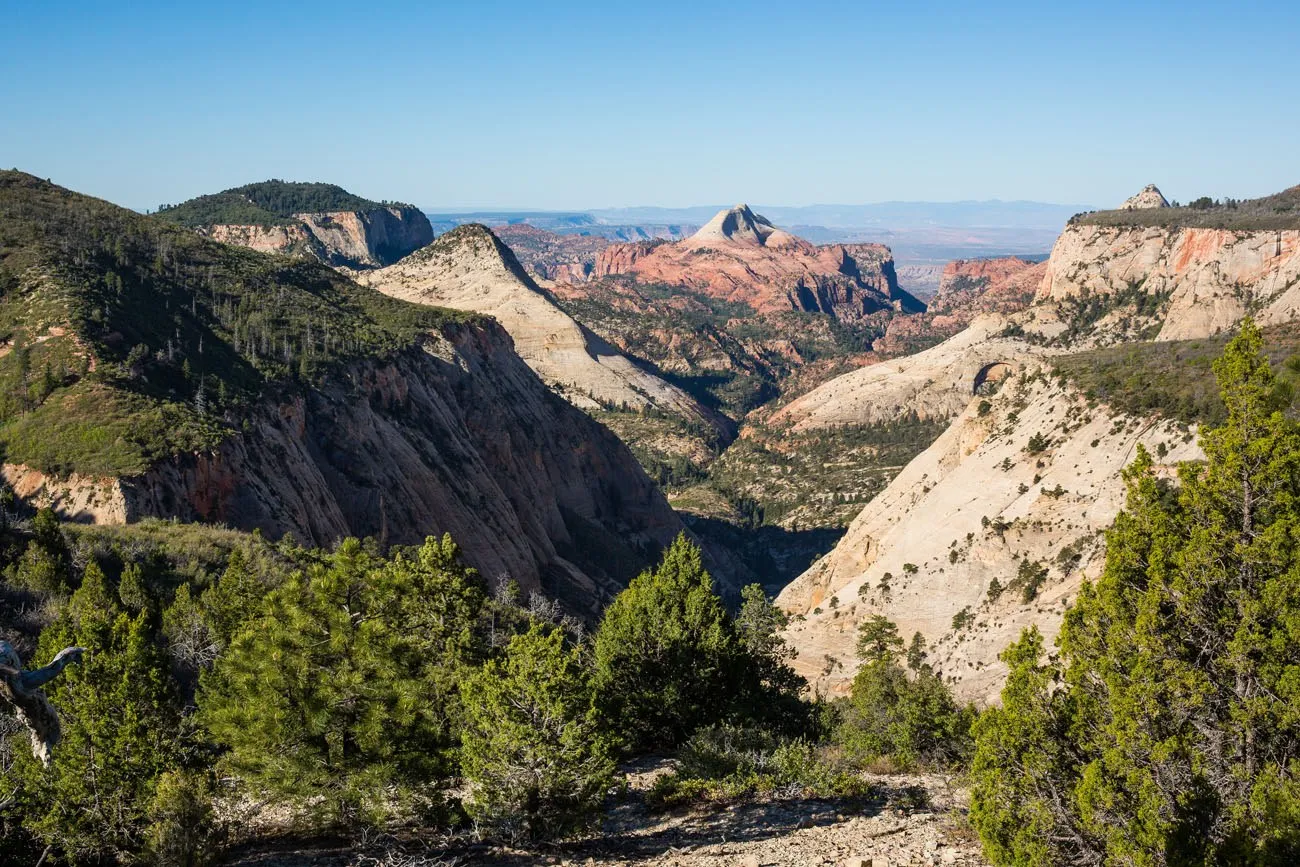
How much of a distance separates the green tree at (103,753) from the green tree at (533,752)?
5.33 meters

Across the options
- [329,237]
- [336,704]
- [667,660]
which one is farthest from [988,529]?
[329,237]

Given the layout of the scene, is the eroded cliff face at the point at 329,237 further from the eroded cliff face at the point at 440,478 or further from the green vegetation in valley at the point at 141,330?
the eroded cliff face at the point at 440,478

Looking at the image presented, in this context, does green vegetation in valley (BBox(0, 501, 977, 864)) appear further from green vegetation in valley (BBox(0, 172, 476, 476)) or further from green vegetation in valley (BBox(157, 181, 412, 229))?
green vegetation in valley (BBox(157, 181, 412, 229))

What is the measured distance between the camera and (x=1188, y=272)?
A: 114 metres

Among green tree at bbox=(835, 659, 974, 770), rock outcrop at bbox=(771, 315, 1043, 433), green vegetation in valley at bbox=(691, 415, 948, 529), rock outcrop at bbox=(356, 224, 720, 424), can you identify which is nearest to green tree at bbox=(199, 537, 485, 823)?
green tree at bbox=(835, 659, 974, 770)

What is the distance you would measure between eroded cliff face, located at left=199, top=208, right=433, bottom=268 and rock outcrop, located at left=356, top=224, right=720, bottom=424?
2052cm

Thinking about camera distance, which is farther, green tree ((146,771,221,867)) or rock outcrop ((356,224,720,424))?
Answer: rock outcrop ((356,224,720,424))

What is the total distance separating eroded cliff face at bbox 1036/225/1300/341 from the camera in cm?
9881

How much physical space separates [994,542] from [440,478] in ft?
123

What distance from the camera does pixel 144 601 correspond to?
29.0 meters

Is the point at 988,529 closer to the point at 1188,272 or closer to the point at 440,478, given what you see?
the point at 440,478

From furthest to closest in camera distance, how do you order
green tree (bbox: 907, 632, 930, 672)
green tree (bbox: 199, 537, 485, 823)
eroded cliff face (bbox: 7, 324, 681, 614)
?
eroded cliff face (bbox: 7, 324, 681, 614) < green tree (bbox: 907, 632, 930, 672) < green tree (bbox: 199, 537, 485, 823)

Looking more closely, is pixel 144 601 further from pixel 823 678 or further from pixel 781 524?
pixel 781 524

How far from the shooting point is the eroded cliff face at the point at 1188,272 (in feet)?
324
